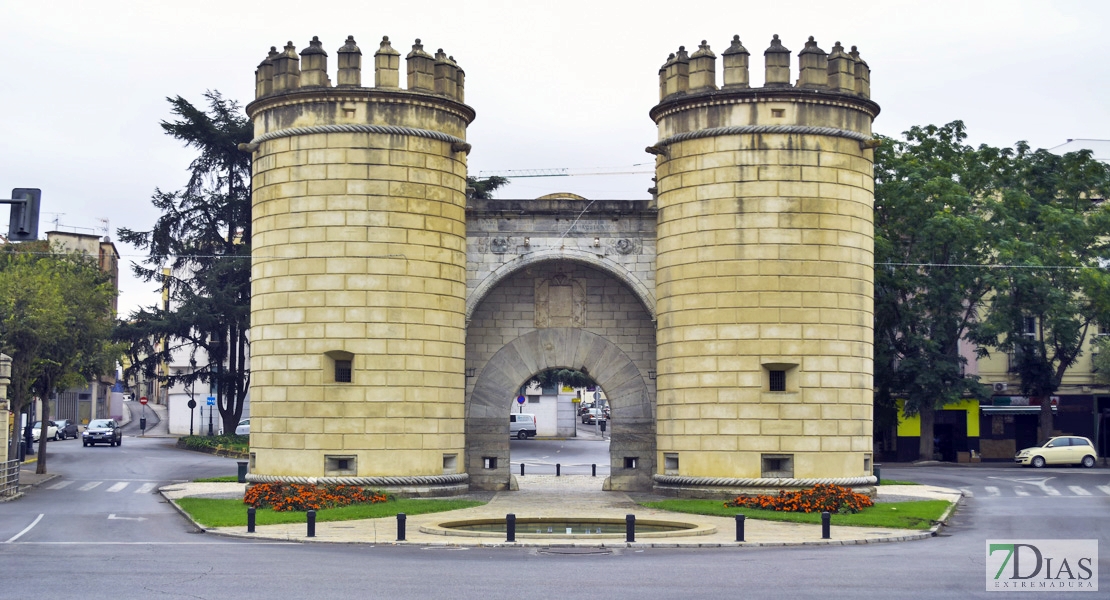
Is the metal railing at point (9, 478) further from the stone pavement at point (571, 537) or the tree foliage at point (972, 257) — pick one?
the tree foliage at point (972, 257)

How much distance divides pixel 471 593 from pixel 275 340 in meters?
16.1

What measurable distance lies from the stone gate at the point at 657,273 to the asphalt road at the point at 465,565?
4.31 metres

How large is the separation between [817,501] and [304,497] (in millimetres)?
11293

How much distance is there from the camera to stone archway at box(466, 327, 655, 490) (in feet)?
109

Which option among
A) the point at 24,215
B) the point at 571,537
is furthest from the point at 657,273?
the point at 24,215

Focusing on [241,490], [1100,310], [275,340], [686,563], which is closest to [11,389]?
[241,490]

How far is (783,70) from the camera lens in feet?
101

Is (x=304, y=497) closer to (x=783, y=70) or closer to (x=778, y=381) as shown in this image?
(x=778, y=381)

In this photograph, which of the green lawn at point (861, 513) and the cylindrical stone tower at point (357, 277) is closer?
the green lawn at point (861, 513)

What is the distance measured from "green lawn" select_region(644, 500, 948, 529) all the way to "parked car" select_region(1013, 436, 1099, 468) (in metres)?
20.3

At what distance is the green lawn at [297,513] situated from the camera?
2578 centimetres

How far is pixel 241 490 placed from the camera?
110ft

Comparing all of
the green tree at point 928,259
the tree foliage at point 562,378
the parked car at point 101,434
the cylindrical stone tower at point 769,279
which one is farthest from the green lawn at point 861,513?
the parked car at point 101,434

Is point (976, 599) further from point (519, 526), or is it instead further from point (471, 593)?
point (519, 526)
